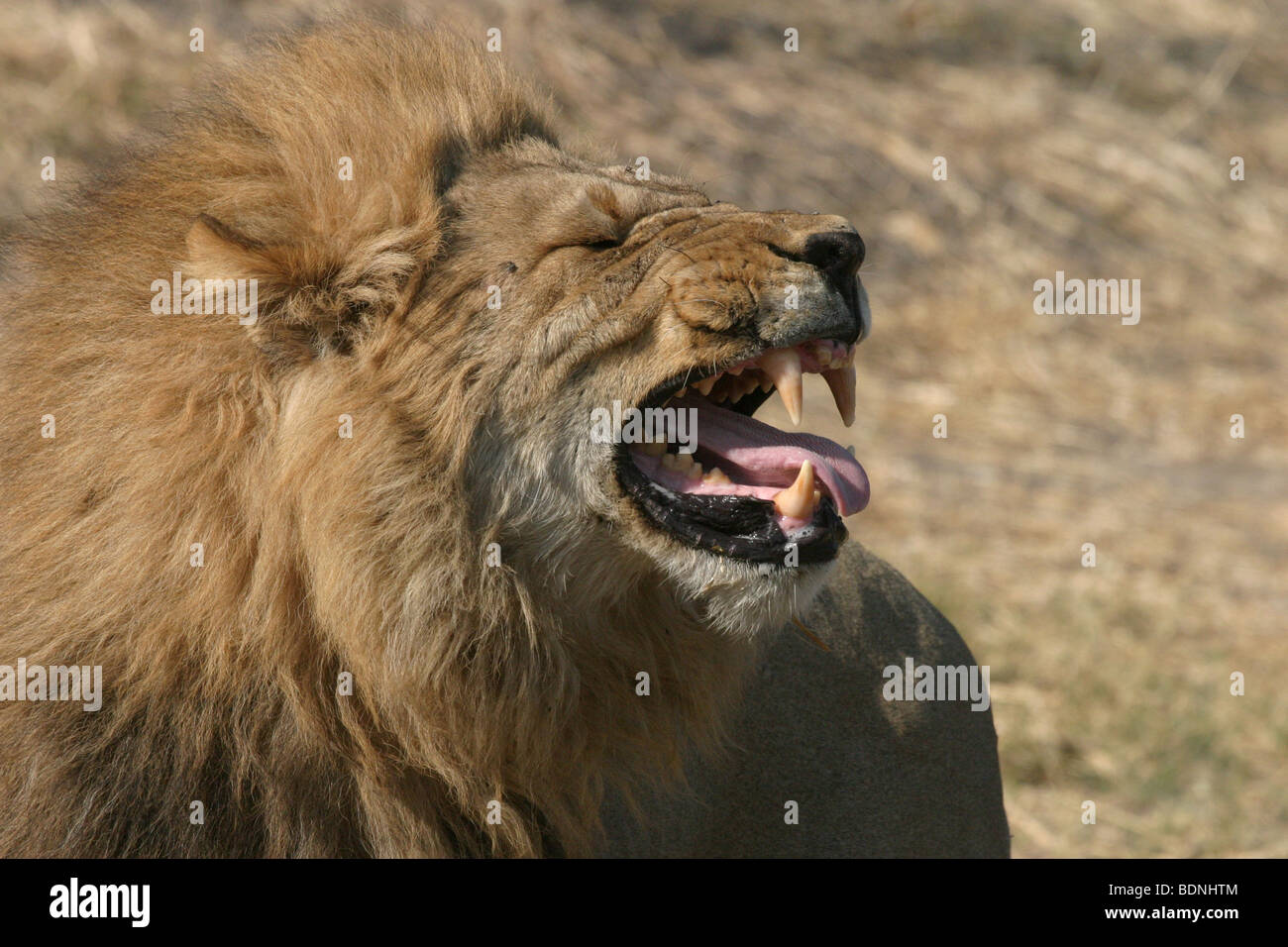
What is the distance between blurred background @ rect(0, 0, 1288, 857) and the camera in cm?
594

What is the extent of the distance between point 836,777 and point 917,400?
19.2 feet

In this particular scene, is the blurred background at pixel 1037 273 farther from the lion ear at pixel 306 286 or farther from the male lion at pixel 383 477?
the lion ear at pixel 306 286

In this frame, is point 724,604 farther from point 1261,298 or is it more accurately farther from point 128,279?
point 1261,298

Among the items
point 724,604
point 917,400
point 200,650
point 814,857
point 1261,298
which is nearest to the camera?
point 200,650

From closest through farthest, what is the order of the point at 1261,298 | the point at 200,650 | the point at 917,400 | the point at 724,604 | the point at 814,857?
the point at 200,650, the point at 724,604, the point at 814,857, the point at 917,400, the point at 1261,298

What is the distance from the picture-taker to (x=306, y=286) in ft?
8.88

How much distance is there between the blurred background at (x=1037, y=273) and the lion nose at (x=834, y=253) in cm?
92

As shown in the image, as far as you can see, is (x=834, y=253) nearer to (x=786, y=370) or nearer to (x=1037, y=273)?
(x=786, y=370)

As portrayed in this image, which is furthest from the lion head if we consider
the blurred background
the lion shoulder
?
the blurred background

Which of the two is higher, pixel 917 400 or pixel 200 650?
pixel 917 400

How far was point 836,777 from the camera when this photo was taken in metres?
3.49

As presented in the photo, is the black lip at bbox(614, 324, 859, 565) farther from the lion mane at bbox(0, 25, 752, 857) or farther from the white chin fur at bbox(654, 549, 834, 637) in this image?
the lion mane at bbox(0, 25, 752, 857)

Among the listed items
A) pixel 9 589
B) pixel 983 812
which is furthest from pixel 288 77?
pixel 983 812

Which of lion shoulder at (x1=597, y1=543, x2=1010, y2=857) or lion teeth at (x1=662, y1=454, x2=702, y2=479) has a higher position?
lion teeth at (x1=662, y1=454, x2=702, y2=479)
